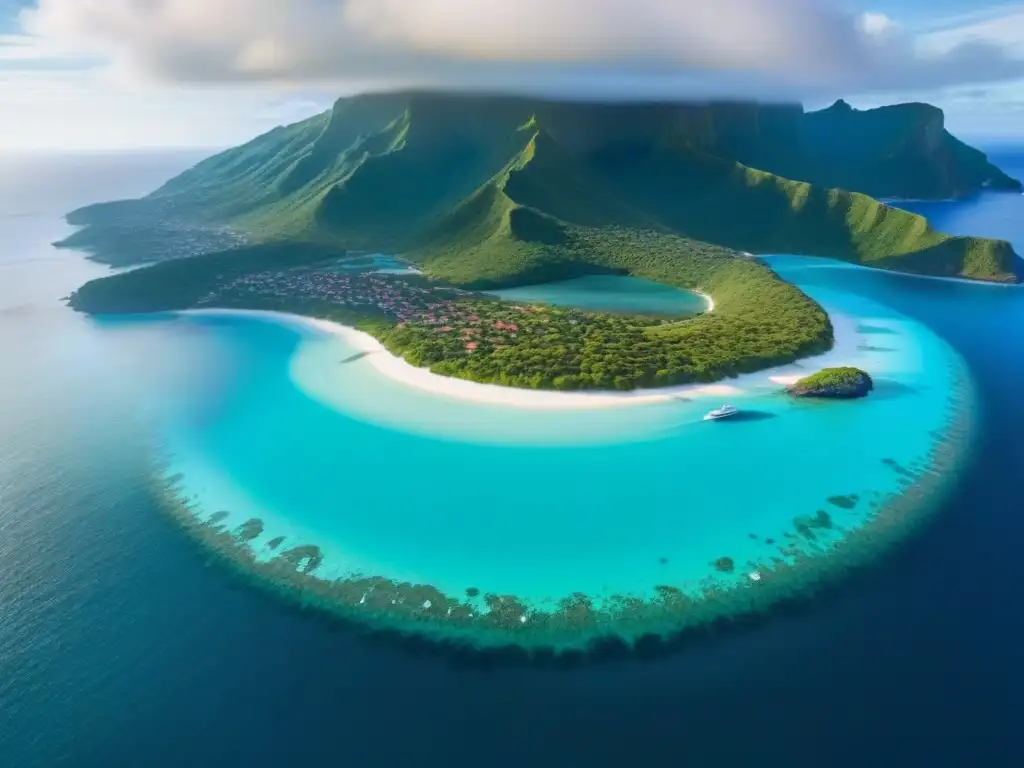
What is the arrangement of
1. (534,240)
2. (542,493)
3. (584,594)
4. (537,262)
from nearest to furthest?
(584,594) → (542,493) → (537,262) → (534,240)

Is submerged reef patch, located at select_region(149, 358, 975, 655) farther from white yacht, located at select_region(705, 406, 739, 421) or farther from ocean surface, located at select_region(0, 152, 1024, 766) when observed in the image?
white yacht, located at select_region(705, 406, 739, 421)

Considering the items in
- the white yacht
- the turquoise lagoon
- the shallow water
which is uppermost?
the white yacht

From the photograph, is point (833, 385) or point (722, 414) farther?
point (833, 385)

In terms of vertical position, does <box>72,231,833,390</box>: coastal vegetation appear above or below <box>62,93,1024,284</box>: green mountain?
below

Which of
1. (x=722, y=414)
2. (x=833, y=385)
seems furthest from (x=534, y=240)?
(x=722, y=414)

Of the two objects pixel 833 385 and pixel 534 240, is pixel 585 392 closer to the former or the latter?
pixel 833 385

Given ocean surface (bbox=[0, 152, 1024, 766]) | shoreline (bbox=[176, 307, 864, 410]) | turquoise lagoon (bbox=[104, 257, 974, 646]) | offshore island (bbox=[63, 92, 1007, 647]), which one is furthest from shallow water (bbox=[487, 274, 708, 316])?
ocean surface (bbox=[0, 152, 1024, 766])

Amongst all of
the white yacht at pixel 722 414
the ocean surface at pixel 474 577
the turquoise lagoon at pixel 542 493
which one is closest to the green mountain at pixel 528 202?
the turquoise lagoon at pixel 542 493
